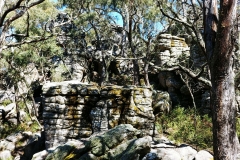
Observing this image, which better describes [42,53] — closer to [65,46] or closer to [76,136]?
[65,46]

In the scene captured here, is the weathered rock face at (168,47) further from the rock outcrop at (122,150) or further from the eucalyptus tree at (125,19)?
the rock outcrop at (122,150)

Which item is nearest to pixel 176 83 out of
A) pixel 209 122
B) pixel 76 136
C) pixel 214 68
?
pixel 209 122

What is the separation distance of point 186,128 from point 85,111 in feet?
19.4

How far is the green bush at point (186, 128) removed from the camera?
1234 cm

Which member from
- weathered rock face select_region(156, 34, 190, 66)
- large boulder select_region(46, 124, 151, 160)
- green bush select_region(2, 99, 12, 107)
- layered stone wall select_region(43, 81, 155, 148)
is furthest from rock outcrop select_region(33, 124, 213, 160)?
green bush select_region(2, 99, 12, 107)

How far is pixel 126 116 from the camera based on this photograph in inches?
502

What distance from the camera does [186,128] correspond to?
1461 cm

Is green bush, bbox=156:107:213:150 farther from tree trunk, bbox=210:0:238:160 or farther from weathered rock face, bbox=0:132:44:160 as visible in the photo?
tree trunk, bbox=210:0:238:160

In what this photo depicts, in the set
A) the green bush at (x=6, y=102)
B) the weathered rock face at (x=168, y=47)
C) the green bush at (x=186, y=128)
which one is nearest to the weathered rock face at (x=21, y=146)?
the green bush at (x=186, y=128)

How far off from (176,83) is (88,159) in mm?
14662

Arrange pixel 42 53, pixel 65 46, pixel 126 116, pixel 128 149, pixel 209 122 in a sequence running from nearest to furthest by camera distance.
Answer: pixel 128 149 < pixel 126 116 < pixel 209 122 < pixel 42 53 < pixel 65 46

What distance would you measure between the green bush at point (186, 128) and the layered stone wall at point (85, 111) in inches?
79.3

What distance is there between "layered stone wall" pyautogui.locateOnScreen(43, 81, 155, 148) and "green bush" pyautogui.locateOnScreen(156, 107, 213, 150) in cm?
201

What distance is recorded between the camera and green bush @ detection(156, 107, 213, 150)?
1234 cm
